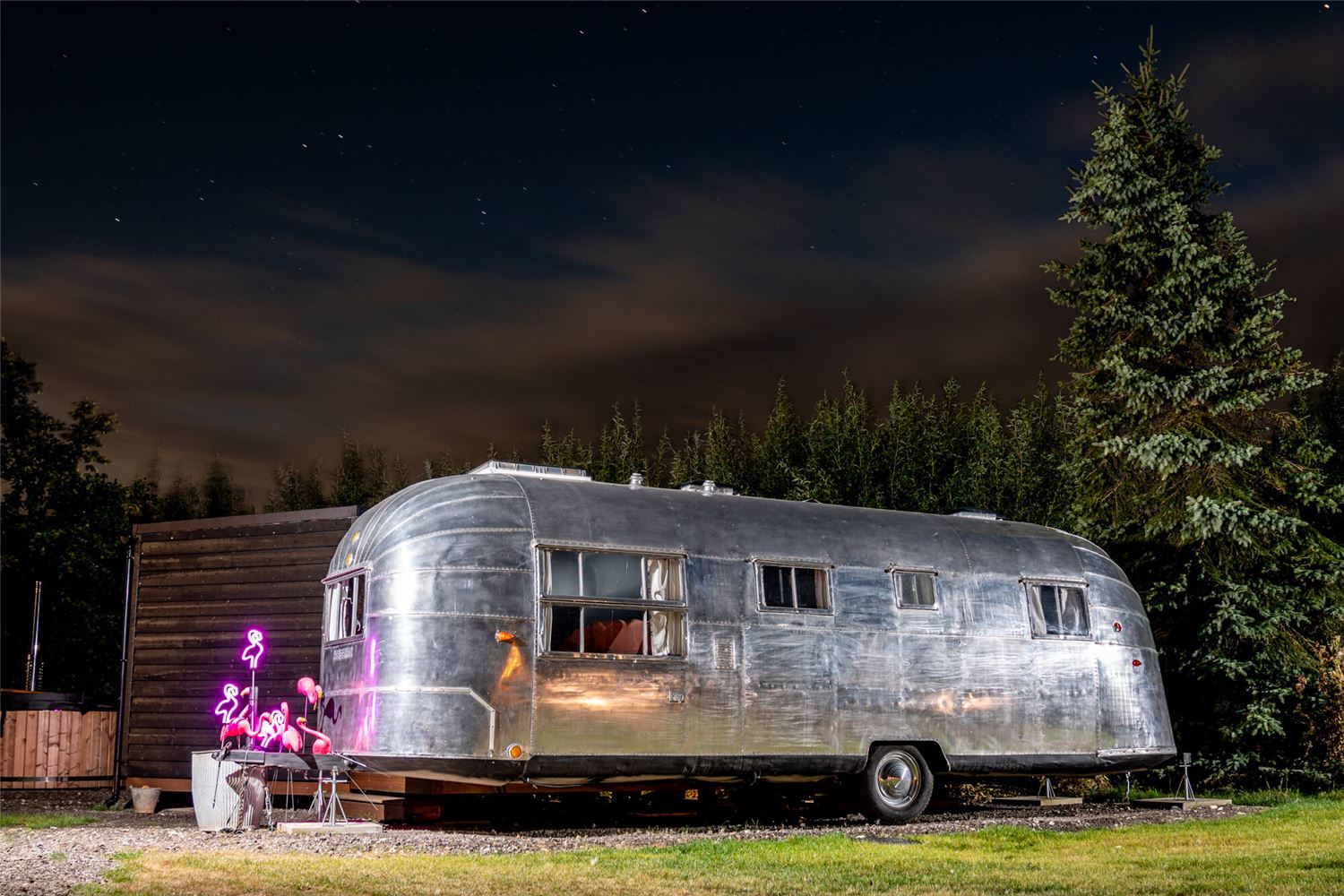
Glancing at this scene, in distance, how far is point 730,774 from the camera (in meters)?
12.3

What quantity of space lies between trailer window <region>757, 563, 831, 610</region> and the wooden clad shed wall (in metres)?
5.98

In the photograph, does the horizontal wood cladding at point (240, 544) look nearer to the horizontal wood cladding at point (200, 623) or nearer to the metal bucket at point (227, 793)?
the horizontal wood cladding at point (200, 623)

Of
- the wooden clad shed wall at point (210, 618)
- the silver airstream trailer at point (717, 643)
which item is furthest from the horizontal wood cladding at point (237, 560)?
the silver airstream trailer at point (717, 643)

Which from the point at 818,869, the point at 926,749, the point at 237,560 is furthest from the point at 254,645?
the point at 818,869

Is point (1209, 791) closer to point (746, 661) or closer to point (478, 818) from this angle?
point (746, 661)

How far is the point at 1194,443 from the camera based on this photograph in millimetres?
17250

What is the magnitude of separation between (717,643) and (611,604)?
1.15m

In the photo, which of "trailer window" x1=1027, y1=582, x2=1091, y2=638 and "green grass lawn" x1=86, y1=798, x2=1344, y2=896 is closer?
"green grass lawn" x1=86, y1=798, x2=1344, y2=896

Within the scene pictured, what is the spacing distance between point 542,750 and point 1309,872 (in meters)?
6.02

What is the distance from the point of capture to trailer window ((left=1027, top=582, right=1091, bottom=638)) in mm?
14320

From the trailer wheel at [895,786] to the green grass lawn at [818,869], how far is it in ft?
5.44

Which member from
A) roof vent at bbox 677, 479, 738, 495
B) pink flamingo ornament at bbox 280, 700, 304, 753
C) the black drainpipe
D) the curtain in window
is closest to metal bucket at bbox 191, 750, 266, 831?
pink flamingo ornament at bbox 280, 700, 304, 753

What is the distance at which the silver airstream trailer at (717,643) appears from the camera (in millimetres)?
11211

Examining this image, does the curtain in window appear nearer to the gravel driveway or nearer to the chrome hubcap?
the gravel driveway
